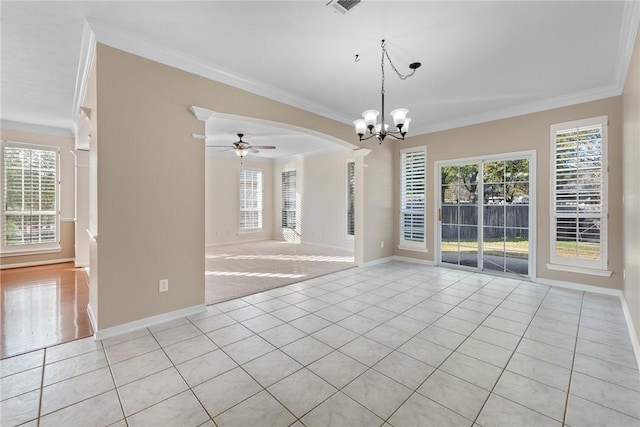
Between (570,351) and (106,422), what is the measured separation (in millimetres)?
3579

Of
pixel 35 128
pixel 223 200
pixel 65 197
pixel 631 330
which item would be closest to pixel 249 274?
pixel 223 200

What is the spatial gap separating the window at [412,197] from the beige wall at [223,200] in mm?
5264

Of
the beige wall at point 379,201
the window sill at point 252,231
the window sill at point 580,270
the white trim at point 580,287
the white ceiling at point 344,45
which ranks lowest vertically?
the white trim at point 580,287

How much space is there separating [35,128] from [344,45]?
257 inches

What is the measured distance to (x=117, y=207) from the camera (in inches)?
108

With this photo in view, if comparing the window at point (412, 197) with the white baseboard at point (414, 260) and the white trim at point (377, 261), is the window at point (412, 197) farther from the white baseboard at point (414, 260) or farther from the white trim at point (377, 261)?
the white trim at point (377, 261)

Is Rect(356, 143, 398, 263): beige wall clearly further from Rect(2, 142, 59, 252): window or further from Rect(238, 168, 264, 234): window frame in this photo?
Rect(2, 142, 59, 252): window

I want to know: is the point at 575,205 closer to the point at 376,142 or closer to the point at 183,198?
the point at 376,142

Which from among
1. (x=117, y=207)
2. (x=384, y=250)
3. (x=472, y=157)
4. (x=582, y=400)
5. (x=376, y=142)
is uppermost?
(x=376, y=142)

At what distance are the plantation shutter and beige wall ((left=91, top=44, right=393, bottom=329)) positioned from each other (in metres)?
4.09

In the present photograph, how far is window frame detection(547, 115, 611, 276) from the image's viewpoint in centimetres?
388

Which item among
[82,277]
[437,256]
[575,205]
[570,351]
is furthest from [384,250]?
[82,277]

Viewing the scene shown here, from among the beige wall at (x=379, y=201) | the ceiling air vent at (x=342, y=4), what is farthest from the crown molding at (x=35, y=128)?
the ceiling air vent at (x=342, y=4)

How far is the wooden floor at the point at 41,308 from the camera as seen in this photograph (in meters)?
2.66
